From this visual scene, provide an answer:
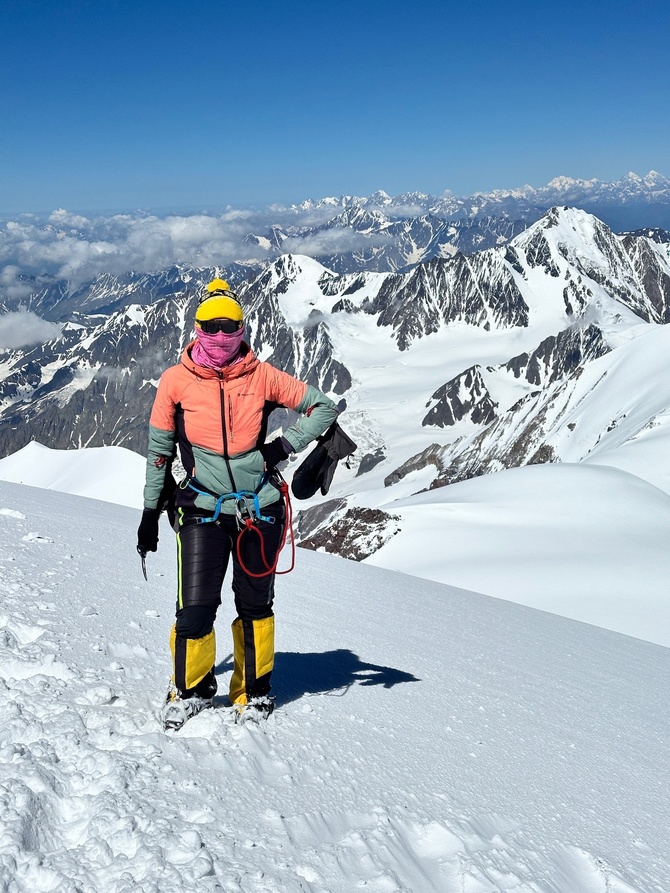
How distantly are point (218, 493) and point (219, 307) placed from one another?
5.20ft

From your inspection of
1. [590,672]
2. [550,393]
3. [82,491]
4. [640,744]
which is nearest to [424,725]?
[640,744]

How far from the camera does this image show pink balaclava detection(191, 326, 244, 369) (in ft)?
17.6

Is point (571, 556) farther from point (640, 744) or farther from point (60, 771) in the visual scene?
point (60, 771)

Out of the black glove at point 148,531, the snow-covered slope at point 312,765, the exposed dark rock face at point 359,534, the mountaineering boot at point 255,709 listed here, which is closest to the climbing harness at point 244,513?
the black glove at point 148,531

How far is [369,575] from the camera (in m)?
14.4

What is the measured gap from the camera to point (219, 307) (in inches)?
213

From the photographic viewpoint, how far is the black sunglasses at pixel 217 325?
5375 mm

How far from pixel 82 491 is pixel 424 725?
2706 cm

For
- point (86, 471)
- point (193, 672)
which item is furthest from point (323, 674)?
point (86, 471)

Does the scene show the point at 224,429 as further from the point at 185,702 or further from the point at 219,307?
the point at 185,702

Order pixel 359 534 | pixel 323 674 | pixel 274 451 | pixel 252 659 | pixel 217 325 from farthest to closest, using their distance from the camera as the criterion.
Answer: pixel 359 534, pixel 323 674, pixel 274 451, pixel 252 659, pixel 217 325

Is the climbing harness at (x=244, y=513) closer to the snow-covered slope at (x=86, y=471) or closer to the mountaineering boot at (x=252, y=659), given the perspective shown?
the mountaineering boot at (x=252, y=659)

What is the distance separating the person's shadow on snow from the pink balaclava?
311 cm

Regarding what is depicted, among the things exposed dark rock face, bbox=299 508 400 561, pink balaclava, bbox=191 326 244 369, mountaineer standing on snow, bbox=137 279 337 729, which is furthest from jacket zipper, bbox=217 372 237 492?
exposed dark rock face, bbox=299 508 400 561
